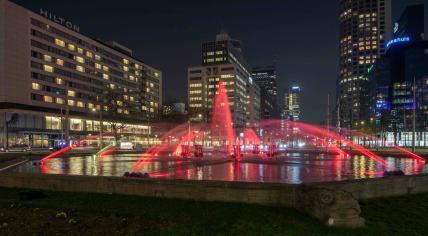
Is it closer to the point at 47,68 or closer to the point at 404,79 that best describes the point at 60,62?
the point at 47,68

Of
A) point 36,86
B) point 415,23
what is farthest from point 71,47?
point 415,23

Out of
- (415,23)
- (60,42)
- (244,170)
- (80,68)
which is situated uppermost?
(415,23)

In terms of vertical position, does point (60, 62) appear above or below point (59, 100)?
above

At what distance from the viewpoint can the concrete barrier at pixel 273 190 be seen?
11.4 metres

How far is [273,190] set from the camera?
1356 cm

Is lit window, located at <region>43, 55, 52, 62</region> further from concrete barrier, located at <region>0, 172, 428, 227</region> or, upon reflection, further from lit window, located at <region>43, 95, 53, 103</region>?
concrete barrier, located at <region>0, 172, 428, 227</region>

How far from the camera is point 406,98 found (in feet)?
578

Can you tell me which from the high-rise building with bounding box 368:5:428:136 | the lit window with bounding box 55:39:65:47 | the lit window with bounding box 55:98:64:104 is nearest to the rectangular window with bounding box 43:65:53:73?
the lit window with bounding box 55:39:65:47

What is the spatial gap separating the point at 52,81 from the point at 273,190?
12295cm

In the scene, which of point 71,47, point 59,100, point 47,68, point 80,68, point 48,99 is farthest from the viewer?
point 80,68

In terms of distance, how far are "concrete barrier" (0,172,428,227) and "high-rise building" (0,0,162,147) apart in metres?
65.9

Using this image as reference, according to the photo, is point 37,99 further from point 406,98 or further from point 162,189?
point 406,98

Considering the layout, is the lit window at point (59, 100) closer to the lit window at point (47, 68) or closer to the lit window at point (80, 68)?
the lit window at point (47, 68)

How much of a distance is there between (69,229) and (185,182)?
15.8 feet
